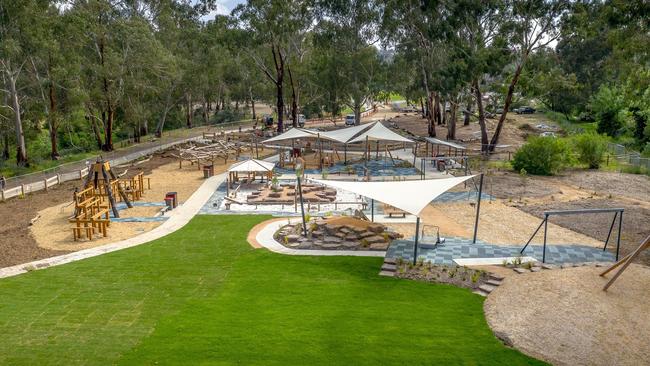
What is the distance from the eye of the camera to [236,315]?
11859 millimetres

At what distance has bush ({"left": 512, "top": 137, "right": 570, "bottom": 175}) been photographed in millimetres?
31203

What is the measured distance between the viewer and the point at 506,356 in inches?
394

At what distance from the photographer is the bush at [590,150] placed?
3256 centimetres

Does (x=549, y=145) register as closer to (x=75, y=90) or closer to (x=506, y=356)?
(x=506, y=356)

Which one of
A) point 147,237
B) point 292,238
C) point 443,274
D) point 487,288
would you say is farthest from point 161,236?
point 487,288

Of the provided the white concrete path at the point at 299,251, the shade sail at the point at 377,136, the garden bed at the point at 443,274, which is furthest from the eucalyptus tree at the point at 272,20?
the garden bed at the point at 443,274

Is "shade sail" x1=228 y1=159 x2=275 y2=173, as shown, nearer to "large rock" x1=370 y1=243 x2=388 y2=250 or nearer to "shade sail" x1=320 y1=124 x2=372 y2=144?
"shade sail" x1=320 y1=124 x2=372 y2=144

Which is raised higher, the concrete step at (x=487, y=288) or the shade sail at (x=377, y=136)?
the shade sail at (x=377, y=136)

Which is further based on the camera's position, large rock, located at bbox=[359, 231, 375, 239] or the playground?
large rock, located at bbox=[359, 231, 375, 239]

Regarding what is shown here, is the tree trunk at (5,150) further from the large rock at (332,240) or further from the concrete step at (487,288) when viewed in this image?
the concrete step at (487,288)

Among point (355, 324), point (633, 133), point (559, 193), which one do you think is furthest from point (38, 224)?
point (633, 133)

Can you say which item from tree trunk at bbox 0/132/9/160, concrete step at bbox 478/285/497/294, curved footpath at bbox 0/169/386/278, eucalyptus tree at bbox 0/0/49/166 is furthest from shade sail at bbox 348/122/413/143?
tree trunk at bbox 0/132/9/160

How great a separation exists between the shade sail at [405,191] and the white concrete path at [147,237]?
7.35 m

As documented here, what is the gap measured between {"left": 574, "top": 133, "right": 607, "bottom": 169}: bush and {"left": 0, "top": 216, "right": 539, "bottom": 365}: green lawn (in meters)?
23.6
